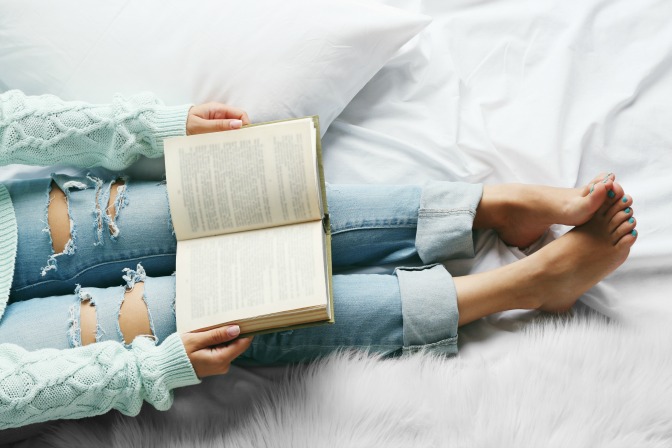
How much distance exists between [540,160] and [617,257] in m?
0.20

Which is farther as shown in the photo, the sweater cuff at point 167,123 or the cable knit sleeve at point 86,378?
the sweater cuff at point 167,123

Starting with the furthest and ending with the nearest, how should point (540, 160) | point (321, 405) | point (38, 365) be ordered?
point (540, 160) → point (321, 405) → point (38, 365)

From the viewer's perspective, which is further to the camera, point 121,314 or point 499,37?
point 499,37

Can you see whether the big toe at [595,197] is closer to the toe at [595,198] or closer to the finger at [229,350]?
the toe at [595,198]

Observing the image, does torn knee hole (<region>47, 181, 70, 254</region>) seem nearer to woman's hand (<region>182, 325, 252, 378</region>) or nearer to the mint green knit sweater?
the mint green knit sweater

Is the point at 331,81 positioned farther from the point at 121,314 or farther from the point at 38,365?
the point at 38,365

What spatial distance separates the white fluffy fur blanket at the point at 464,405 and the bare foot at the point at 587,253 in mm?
62

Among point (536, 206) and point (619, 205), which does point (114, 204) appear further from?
point (619, 205)

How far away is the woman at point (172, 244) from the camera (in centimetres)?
94

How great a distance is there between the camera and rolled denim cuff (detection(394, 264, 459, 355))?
3.15ft

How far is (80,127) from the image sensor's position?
96 cm

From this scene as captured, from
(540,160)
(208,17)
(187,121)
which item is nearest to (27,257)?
(187,121)

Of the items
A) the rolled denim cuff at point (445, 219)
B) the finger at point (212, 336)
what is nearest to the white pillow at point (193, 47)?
the rolled denim cuff at point (445, 219)

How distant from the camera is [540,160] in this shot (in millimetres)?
1062
